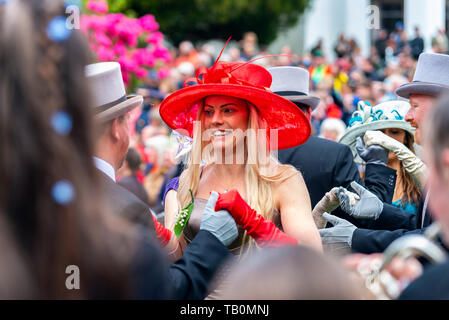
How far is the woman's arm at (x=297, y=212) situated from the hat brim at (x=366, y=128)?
3.70ft

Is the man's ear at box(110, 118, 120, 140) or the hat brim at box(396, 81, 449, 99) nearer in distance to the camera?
the man's ear at box(110, 118, 120, 140)

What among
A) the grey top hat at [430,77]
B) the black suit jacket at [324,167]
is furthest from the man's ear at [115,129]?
the grey top hat at [430,77]

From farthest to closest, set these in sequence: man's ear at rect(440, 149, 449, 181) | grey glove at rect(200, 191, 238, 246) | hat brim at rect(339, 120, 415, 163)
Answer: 1. hat brim at rect(339, 120, 415, 163)
2. grey glove at rect(200, 191, 238, 246)
3. man's ear at rect(440, 149, 449, 181)

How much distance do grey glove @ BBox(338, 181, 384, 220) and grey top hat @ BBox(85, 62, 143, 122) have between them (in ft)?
3.88

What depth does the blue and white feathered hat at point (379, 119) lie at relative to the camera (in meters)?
4.06

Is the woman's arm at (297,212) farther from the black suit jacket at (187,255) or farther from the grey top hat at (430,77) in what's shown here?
the grey top hat at (430,77)

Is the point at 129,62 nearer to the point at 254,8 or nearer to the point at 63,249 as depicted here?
the point at 63,249

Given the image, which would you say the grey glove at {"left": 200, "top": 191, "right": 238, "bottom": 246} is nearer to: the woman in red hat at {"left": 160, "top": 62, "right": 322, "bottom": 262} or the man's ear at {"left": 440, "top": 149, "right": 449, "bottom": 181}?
the woman in red hat at {"left": 160, "top": 62, "right": 322, "bottom": 262}

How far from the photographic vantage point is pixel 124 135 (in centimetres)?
238

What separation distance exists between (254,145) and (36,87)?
2.14 metres

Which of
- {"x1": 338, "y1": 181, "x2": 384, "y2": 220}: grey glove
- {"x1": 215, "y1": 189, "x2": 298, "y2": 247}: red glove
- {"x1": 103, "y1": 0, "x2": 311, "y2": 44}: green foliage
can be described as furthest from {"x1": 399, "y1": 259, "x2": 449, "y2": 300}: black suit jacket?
{"x1": 103, "y1": 0, "x2": 311, "y2": 44}: green foliage

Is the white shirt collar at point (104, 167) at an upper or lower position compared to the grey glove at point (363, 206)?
upper

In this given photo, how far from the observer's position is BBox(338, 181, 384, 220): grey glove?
3.24 metres
